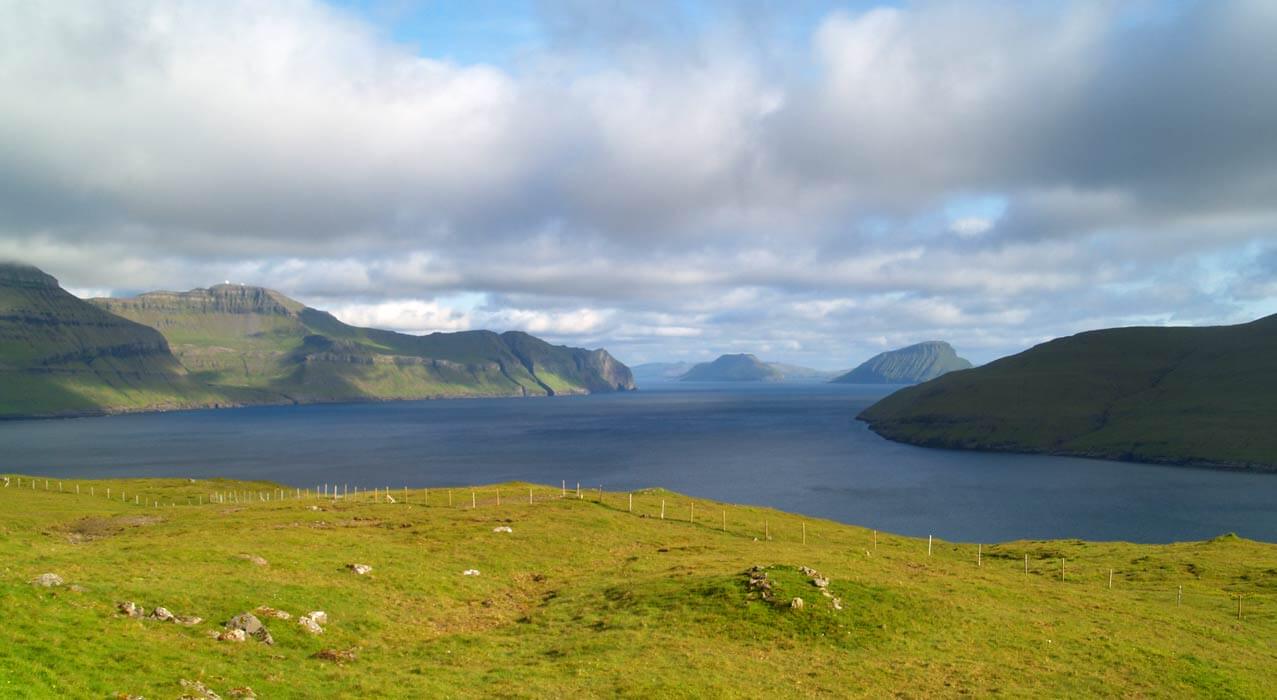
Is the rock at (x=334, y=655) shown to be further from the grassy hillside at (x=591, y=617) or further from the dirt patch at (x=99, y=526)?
the dirt patch at (x=99, y=526)

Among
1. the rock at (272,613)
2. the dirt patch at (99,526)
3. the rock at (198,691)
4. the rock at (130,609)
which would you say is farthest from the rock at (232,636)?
the dirt patch at (99,526)

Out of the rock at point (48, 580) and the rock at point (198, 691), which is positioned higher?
the rock at point (48, 580)

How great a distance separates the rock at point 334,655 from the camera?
100ft

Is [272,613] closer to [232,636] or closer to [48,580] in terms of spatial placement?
[232,636]

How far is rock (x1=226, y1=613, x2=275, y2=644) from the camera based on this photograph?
103ft

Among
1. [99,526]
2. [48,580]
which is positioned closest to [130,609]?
[48,580]

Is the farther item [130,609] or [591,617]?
[591,617]

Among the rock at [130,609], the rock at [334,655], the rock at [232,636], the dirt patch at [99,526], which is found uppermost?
the rock at [130,609]

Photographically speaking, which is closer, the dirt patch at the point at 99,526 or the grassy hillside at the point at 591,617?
the grassy hillside at the point at 591,617

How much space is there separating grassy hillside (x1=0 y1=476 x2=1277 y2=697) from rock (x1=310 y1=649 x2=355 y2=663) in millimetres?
157

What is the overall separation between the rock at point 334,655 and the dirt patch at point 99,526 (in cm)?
3873

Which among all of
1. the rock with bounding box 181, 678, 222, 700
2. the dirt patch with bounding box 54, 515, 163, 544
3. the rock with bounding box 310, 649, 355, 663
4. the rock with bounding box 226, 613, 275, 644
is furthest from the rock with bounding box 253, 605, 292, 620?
the dirt patch with bounding box 54, 515, 163, 544

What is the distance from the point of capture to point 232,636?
3066 centimetres

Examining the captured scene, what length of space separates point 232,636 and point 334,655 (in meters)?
4.42
